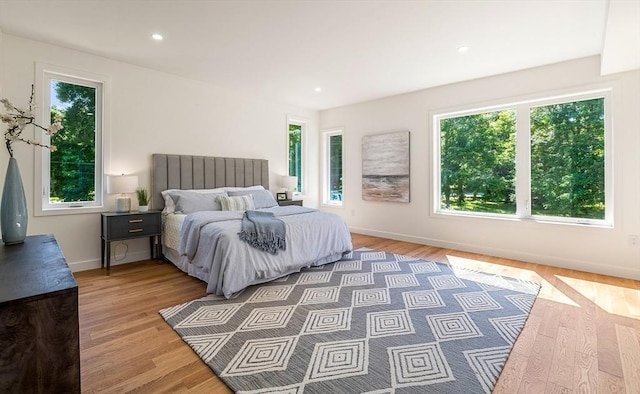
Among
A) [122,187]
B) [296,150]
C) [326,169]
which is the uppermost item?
[296,150]

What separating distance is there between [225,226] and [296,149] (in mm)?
3557

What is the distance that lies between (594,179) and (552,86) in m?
1.26

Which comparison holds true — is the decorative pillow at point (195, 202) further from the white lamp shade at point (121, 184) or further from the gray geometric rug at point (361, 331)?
the gray geometric rug at point (361, 331)

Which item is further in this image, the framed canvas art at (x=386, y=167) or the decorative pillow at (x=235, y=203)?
the framed canvas art at (x=386, y=167)

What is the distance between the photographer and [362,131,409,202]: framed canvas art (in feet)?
17.2

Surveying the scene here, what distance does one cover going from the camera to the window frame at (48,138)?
130 inches

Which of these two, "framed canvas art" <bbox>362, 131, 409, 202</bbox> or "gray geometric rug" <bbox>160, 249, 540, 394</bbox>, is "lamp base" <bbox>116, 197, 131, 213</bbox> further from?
"framed canvas art" <bbox>362, 131, 409, 202</bbox>

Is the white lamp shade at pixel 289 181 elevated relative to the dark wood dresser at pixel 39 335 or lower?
elevated

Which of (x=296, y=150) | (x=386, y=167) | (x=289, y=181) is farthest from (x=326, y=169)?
(x=386, y=167)

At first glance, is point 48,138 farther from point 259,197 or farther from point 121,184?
point 259,197

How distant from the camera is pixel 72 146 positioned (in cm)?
358

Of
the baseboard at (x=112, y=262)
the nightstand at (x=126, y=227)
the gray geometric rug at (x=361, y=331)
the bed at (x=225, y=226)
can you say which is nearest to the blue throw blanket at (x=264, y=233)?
the bed at (x=225, y=226)

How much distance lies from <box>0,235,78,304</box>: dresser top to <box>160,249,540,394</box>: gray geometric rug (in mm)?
996

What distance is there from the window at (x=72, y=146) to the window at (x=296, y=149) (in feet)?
10.4
